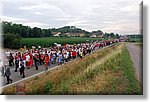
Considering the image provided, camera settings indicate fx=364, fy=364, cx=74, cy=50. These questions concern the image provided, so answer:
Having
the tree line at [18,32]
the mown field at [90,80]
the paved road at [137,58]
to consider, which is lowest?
the mown field at [90,80]

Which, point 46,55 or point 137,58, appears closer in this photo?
point 137,58

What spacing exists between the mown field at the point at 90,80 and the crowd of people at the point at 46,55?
0.72ft

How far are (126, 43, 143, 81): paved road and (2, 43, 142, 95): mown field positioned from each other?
0.22 feet

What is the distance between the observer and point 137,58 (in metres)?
5.47

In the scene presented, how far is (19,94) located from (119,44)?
1.76m

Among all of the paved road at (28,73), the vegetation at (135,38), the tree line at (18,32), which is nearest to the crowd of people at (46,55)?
the paved road at (28,73)

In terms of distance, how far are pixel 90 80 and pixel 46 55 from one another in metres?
0.89

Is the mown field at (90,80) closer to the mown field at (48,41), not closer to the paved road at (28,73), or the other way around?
the paved road at (28,73)

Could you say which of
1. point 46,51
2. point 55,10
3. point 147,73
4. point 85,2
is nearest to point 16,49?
point 46,51

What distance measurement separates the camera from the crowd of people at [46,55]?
5578 millimetres

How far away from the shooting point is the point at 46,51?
19.1ft

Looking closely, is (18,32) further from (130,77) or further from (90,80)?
(130,77)

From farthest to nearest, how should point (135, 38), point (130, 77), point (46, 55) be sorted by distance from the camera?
point (46, 55) < point (135, 38) < point (130, 77)

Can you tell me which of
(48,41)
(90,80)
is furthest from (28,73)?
(90,80)
